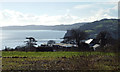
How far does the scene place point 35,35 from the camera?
7.49 metres

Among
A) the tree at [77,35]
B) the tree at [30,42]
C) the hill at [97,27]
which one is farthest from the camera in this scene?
the hill at [97,27]

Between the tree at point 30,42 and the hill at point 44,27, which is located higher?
the hill at point 44,27

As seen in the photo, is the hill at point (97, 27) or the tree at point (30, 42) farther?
the hill at point (97, 27)

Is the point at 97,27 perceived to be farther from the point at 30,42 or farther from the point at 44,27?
the point at 30,42

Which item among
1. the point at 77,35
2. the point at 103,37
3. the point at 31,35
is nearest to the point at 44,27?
the point at 31,35

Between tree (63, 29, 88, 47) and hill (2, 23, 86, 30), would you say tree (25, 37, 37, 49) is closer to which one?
hill (2, 23, 86, 30)

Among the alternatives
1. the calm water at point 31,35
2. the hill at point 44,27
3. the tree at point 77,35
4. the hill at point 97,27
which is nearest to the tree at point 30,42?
the calm water at point 31,35

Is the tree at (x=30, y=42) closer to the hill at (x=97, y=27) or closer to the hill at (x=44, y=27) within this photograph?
the hill at (x=44, y=27)

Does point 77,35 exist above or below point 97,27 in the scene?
below

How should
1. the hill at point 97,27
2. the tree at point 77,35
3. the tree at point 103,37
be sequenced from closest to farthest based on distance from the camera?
the tree at point 103,37, the tree at point 77,35, the hill at point 97,27

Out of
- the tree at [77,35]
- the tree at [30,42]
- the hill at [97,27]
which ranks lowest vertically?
the tree at [30,42]

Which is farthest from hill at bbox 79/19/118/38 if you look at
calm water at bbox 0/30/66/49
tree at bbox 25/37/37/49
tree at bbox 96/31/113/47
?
tree at bbox 25/37/37/49

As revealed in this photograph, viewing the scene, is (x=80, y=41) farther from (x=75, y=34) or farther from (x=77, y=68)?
(x=77, y=68)

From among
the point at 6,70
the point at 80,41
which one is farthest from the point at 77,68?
the point at 80,41
